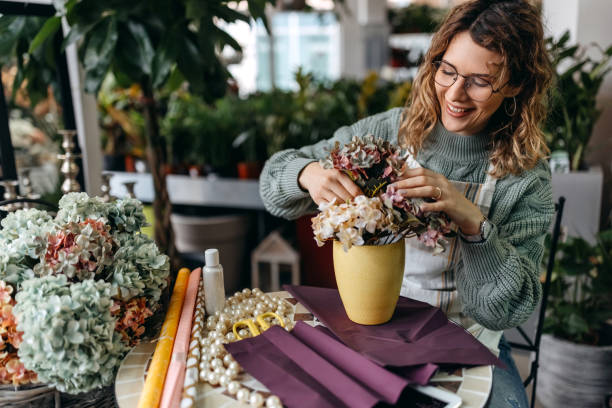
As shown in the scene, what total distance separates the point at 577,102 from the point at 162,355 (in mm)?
2038

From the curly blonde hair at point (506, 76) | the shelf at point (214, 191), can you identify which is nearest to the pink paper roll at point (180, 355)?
the curly blonde hair at point (506, 76)

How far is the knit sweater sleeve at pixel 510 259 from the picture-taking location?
1.04 m

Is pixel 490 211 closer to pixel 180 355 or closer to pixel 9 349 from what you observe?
pixel 180 355

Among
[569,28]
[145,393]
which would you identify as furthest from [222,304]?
[569,28]

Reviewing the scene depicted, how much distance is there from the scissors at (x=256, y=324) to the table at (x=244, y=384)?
137mm

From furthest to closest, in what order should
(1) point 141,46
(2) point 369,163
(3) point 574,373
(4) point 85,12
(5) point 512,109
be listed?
(3) point 574,373
(1) point 141,46
(4) point 85,12
(5) point 512,109
(2) point 369,163

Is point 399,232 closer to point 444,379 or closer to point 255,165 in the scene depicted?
point 444,379

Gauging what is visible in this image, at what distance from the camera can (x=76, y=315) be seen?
0.80 m

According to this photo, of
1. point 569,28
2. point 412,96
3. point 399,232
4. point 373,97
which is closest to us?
point 399,232

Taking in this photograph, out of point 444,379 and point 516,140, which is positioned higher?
point 516,140

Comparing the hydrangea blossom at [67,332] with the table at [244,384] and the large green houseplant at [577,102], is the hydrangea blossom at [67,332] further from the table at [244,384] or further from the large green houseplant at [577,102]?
the large green houseplant at [577,102]

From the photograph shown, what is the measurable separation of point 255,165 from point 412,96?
1.74 meters

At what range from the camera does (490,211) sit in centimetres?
122

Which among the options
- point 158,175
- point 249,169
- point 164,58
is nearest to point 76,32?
point 164,58
